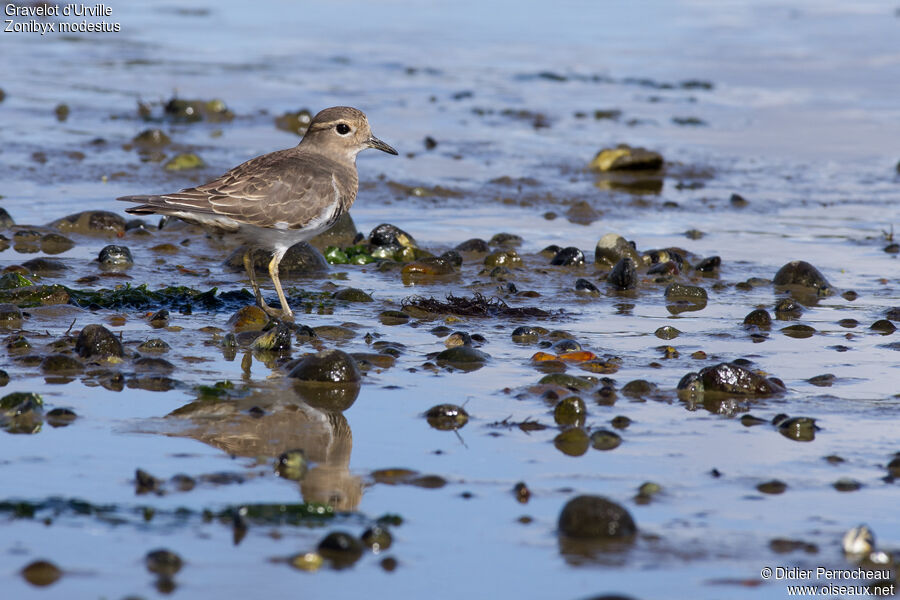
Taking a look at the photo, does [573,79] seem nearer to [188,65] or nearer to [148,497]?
[188,65]

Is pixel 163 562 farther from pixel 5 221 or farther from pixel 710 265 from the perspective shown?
pixel 5 221

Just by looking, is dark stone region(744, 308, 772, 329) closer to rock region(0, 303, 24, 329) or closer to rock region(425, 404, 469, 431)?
rock region(425, 404, 469, 431)

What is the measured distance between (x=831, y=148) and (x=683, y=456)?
10.7 m

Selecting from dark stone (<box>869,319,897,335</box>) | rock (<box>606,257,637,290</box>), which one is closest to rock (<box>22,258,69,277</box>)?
rock (<box>606,257,637,290</box>)

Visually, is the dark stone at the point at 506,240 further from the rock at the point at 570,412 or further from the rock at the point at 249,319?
the rock at the point at 570,412

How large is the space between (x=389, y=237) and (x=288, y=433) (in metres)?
4.63

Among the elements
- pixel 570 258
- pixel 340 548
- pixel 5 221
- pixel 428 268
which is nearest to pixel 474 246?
pixel 428 268

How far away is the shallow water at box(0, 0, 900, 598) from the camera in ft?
15.2

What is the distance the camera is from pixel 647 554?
4.62 meters

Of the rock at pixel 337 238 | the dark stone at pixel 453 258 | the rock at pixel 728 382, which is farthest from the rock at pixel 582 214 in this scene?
the rock at pixel 728 382

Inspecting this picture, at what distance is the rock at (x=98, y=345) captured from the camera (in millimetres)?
6980

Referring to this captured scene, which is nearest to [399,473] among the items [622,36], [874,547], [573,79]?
[874,547]

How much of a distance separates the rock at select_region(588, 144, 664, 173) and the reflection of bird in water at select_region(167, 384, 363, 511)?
8371mm

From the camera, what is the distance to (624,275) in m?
9.52
